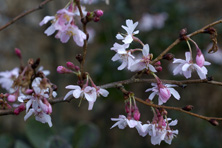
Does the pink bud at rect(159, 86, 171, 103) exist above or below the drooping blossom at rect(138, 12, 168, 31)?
below

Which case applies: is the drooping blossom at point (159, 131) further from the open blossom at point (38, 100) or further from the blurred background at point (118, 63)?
the blurred background at point (118, 63)

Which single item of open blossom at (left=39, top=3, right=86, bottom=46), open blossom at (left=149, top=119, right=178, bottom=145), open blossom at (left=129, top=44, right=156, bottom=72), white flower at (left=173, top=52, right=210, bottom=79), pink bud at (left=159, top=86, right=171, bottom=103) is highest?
open blossom at (left=39, top=3, right=86, bottom=46)

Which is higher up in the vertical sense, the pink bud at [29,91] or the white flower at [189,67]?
the pink bud at [29,91]

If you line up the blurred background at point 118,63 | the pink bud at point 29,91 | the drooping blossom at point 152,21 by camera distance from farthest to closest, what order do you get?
the drooping blossom at point 152,21 < the blurred background at point 118,63 < the pink bud at point 29,91

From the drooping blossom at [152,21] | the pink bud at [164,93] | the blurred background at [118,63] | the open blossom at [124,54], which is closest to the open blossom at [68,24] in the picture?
the open blossom at [124,54]

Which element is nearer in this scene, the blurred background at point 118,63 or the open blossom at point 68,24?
the open blossom at point 68,24

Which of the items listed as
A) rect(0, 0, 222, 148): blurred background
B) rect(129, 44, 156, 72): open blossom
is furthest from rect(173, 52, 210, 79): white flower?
rect(0, 0, 222, 148): blurred background

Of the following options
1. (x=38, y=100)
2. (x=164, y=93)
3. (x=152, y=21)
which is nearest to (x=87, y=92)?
(x=38, y=100)

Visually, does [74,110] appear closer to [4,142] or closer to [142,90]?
[142,90]

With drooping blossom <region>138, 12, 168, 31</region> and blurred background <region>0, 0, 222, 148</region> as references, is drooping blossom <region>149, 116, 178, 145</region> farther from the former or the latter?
drooping blossom <region>138, 12, 168, 31</region>
